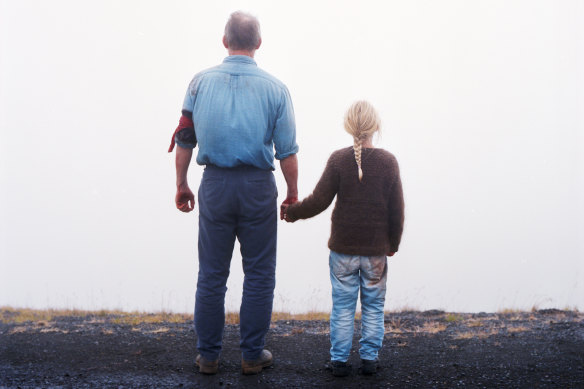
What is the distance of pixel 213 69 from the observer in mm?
3809

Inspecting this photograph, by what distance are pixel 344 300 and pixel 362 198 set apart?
2.60 feet

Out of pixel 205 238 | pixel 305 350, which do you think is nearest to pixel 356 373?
pixel 305 350

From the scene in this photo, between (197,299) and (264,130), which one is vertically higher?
(264,130)

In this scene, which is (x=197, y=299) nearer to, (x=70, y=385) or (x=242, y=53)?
(x=70, y=385)

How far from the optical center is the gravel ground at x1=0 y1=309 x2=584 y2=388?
3838 millimetres

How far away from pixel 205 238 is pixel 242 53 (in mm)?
1440

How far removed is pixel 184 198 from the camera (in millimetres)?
4051

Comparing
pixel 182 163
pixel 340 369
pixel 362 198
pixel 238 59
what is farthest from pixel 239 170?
pixel 340 369

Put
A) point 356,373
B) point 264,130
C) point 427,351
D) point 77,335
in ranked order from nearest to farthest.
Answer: point 264,130
point 356,373
point 427,351
point 77,335

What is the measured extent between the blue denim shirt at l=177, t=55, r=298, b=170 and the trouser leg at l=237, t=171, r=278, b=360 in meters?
0.21

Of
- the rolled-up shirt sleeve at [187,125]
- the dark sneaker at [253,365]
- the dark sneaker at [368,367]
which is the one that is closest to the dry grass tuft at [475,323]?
the dark sneaker at [368,367]

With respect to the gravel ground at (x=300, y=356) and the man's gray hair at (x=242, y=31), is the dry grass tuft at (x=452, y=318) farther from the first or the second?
the man's gray hair at (x=242, y=31)

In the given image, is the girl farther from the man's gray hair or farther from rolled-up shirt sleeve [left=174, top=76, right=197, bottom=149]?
rolled-up shirt sleeve [left=174, top=76, right=197, bottom=149]

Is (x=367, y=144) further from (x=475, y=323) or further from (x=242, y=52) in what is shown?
(x=475, y=323)
